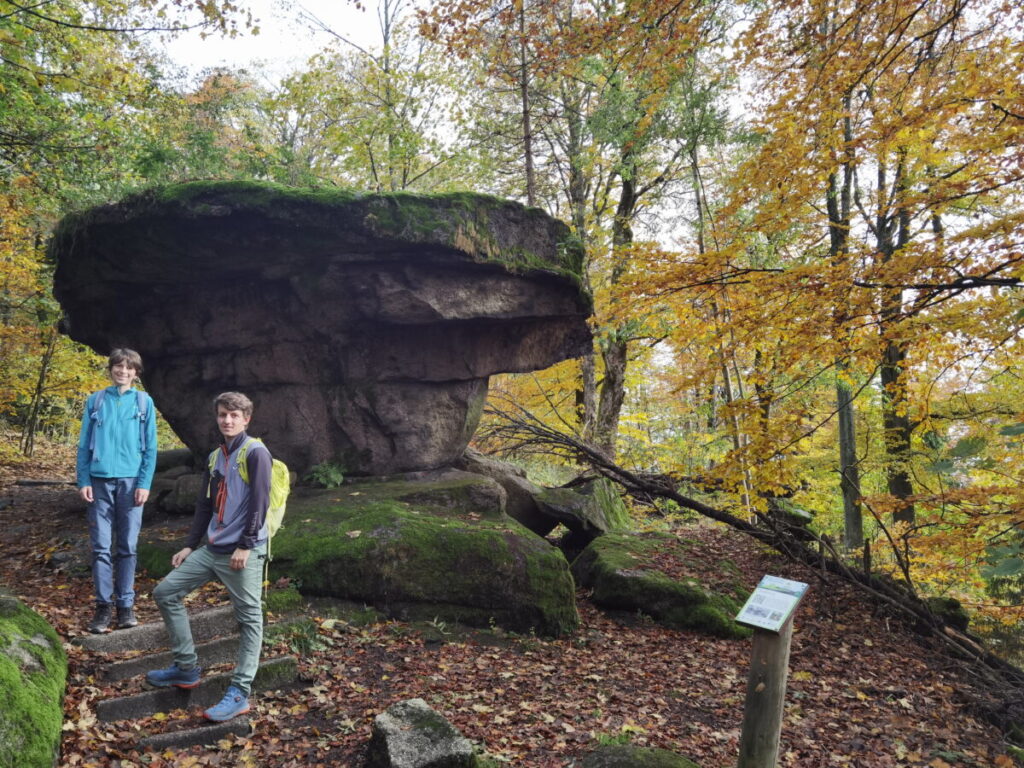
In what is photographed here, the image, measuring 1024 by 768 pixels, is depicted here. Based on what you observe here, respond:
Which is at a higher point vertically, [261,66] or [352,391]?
[261,66]

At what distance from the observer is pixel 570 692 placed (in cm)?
550

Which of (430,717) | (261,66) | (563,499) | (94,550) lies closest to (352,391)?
(563,499)

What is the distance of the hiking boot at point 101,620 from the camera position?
4.92 metres

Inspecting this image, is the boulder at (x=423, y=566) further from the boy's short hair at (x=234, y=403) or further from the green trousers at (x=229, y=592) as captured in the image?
the boy's short hair at (x=234, y=403)

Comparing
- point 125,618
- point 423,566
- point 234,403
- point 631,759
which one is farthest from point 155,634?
point 631,759

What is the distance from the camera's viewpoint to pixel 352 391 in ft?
32.1

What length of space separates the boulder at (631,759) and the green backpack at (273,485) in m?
2.58

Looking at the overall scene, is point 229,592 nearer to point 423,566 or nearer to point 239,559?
point 239,559

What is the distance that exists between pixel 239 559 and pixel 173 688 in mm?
1281

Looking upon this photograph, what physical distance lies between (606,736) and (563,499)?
595 centimetres

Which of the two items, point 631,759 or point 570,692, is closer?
point 631,759

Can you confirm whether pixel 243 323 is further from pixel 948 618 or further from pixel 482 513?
pixel 948 618

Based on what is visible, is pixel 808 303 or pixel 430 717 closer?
pixel 430 717

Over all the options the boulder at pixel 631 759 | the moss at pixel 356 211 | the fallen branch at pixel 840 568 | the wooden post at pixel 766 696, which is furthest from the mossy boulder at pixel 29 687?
the fallen branch at pixel 840 568
